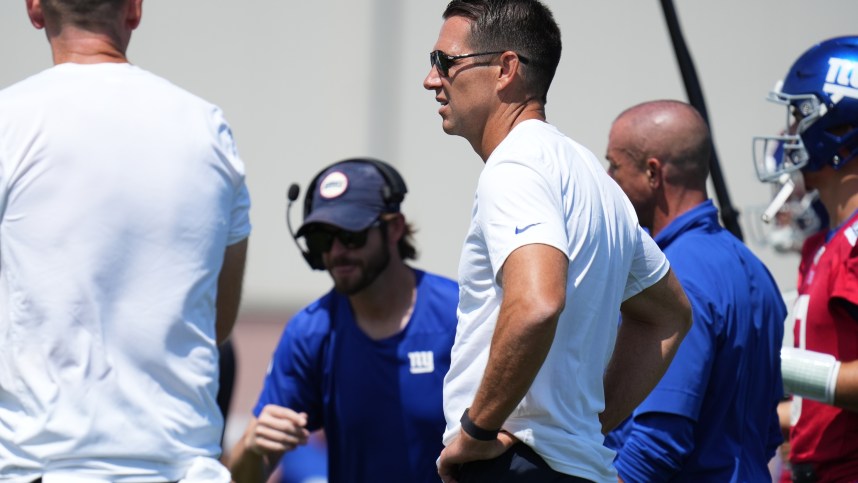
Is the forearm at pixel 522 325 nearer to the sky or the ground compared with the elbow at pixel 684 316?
nearer to the sky

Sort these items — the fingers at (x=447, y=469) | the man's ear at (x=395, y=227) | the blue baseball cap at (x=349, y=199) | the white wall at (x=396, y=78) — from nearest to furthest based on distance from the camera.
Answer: the fingers at (x=447, y=469), the blue baseball cap at (x=349, y=199), the man's ear at (x=395, y=227), the white wall at (x=396, y=78)

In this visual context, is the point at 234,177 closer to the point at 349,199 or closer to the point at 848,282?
the point at 349,199

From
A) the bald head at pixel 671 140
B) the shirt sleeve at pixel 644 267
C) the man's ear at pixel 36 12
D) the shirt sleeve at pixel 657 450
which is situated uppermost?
the man's ear at pixel 36 12

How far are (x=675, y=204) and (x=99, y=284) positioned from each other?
2.00 metres

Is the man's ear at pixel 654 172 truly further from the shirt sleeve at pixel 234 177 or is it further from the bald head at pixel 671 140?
the shirt sleeve at pixel 234 177

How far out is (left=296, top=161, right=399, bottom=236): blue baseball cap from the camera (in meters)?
4.36

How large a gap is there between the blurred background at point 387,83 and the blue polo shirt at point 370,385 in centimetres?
406

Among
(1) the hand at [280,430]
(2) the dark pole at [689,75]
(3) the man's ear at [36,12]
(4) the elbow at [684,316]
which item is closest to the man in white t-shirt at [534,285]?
(4) the elbow at [684,316]

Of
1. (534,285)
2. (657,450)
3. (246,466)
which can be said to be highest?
(534,285)

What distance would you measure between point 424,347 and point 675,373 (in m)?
1.09

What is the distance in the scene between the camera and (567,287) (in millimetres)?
2508

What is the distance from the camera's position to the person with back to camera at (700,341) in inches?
133

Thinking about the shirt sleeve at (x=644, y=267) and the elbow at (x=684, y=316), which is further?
the elbow at (x=684, y=316)

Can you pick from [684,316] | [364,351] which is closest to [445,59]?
[684,316]
